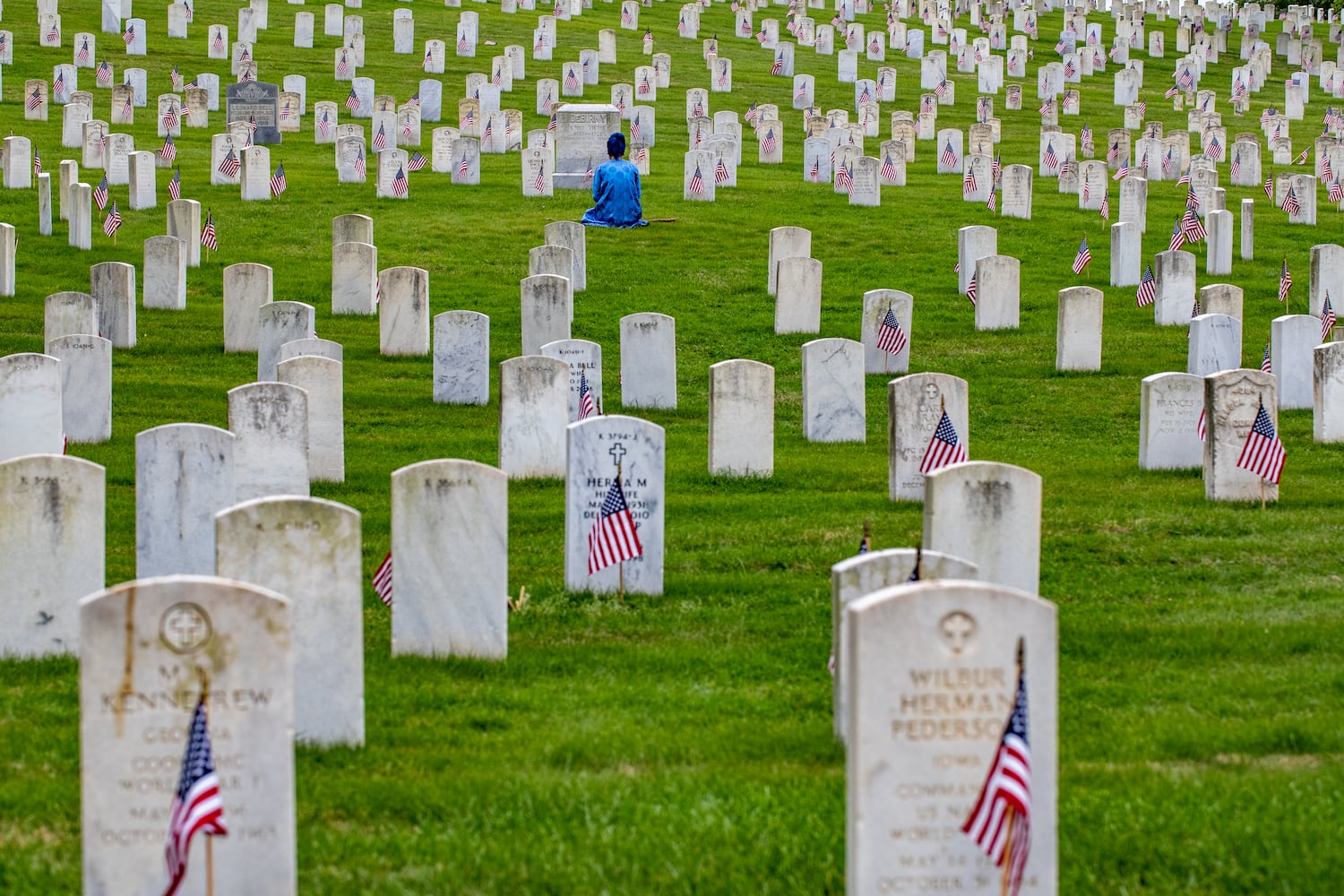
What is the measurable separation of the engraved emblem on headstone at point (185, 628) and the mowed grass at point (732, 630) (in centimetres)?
104

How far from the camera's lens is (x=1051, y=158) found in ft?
112

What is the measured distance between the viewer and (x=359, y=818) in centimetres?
693

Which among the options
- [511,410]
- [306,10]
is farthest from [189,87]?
[511,410]

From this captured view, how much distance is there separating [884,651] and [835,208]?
2388 centimetres

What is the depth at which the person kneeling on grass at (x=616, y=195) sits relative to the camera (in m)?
26.0

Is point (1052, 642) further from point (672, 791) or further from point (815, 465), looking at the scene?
point (815, 465)

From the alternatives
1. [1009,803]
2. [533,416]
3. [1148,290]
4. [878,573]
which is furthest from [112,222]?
[1009,803]

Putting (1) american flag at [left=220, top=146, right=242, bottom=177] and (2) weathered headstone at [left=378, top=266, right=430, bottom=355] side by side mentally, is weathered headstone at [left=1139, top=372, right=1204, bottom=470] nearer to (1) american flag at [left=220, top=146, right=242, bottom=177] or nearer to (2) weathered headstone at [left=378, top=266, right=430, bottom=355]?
(2) weathered headstone at [left=378, top=266, right=430, bottom=355]

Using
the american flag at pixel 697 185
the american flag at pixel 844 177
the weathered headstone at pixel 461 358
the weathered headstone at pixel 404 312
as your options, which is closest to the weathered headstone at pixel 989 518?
the weathered headstone at pixel 461 358

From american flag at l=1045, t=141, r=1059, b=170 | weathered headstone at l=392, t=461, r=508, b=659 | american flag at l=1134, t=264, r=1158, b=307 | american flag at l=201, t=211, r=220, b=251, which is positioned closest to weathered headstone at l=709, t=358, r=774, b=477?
weathered headstone at l=392, t=461, r=508, b=659

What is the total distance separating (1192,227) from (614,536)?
58.0 ft

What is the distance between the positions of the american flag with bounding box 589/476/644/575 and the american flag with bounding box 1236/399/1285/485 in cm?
497

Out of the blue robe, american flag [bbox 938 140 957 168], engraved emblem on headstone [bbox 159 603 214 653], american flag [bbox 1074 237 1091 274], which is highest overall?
american flag [bbox 938 140 957 168]

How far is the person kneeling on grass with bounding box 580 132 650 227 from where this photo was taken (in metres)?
26.0
